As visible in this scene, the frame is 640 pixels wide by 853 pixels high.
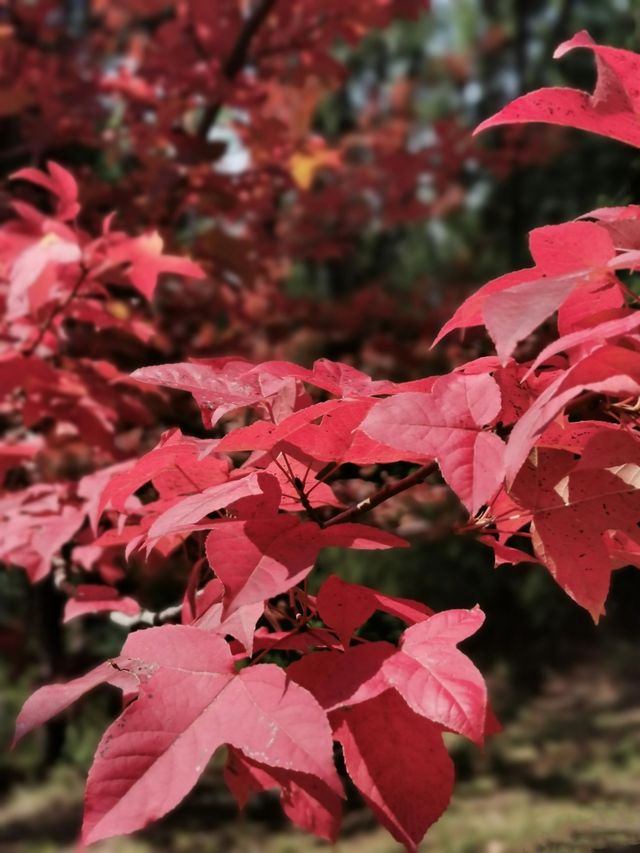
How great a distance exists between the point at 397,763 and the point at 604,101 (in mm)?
460

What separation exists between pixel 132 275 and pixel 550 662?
4809 mm

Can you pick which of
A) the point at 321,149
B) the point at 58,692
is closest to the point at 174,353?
the point at 321,149

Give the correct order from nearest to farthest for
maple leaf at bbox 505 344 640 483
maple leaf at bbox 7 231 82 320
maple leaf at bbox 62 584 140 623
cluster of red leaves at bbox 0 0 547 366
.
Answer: maple leaf at bbox 505 344 640 483
maple leaf at bbox 62 584 140 623
maple leaf at bbox 7 231 82 320
cluster of red leaves at bbox 0 0 547 366

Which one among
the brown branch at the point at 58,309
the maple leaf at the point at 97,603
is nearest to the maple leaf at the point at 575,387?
the maple leaf at the point at 97,603

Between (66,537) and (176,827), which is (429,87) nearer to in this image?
(176,827)

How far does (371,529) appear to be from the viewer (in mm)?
650

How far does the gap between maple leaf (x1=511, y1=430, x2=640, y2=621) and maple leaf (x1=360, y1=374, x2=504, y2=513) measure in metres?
0.05

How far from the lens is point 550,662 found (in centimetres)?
539

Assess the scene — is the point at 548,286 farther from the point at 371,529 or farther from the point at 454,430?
the point at 371,529

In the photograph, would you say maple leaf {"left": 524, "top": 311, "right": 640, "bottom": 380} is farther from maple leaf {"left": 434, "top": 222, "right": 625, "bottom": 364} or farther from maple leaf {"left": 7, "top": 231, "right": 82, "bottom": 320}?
maple leaf {"left": 7, "top": 231, "right": 82, "bottom": 320}

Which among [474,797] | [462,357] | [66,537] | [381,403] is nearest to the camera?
[381,403]

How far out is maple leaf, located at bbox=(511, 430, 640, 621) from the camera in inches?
23.7

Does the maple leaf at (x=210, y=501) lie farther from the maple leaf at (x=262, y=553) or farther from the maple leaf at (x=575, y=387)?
the maple leaf at (x=575, y=387)

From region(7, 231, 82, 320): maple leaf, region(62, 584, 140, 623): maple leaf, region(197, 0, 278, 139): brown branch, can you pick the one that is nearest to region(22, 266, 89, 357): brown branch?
region(7, 231, 82, 320): maple leaf
